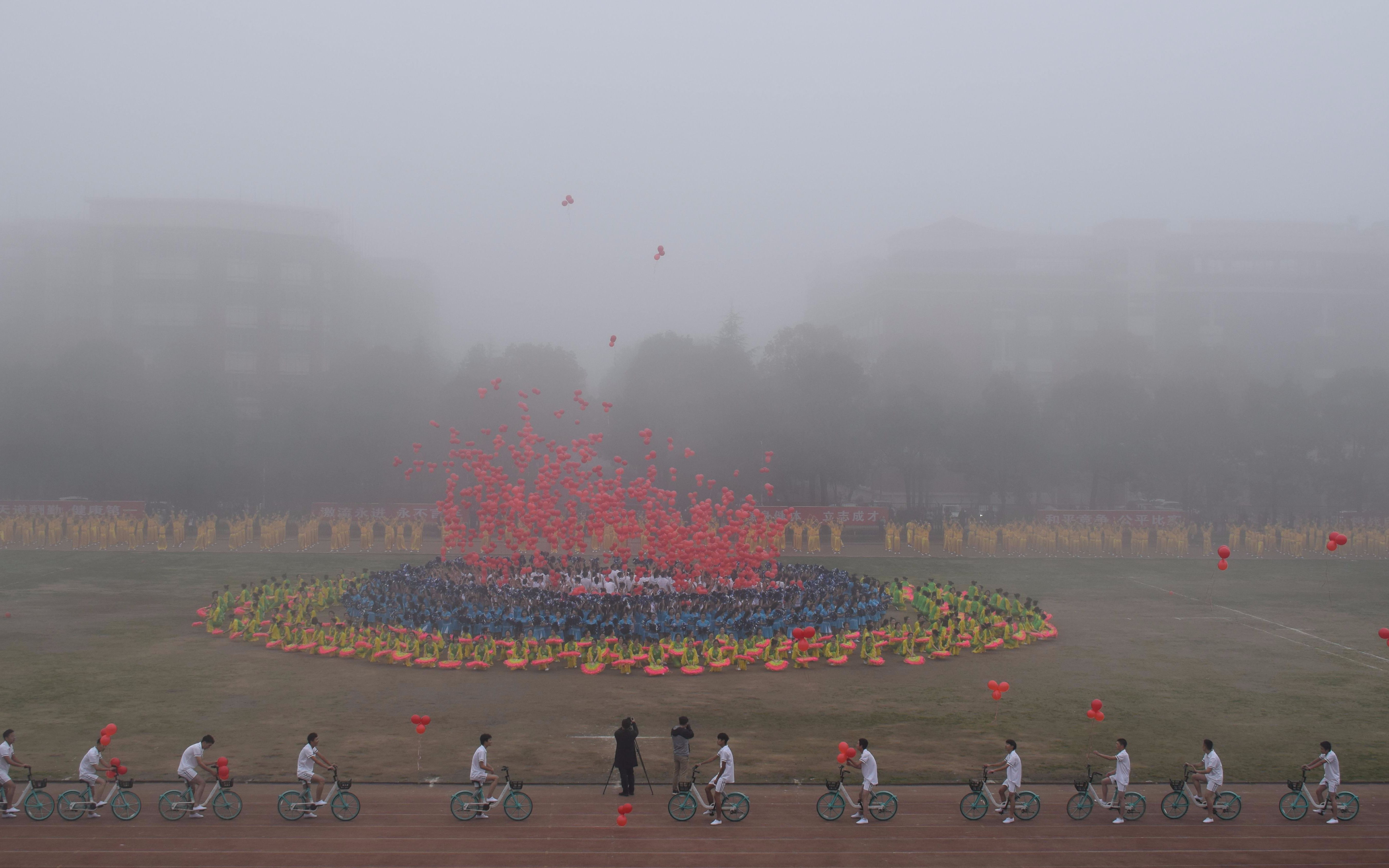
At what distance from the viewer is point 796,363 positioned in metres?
53.8

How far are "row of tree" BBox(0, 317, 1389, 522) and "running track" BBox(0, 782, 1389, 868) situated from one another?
40846mm

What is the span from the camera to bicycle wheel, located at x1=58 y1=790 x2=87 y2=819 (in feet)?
35.3

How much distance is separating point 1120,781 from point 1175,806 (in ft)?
3.00

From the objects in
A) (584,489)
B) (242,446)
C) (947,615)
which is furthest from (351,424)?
(947,615)

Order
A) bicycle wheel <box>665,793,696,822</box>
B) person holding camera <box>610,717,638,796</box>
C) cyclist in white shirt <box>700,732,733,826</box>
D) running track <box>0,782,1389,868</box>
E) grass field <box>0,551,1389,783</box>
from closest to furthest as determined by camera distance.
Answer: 1. running track <box>0,782,1389,868</box>
2. cyclist in white shirt <box>700,732,733,826</box>
3. bicycle wheel <box>665,793,696,822</box>
4. person holding camera <box>610,717,638,796</box>
5. grass field <box>0,551,1389,783</box>

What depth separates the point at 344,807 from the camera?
35.9ft

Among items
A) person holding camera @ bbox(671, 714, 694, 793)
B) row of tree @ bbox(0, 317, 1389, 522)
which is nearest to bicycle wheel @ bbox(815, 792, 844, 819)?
person holding camera @ bbox(671, 714, 694, 793)

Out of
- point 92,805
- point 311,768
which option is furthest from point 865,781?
point 92,805

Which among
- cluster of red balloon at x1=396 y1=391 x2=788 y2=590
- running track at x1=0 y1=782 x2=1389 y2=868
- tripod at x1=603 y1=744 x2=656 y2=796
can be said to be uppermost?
cluster of red balloon at x1=396 y1=391 x2=788 y2=590

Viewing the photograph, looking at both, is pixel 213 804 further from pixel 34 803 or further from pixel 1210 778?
pixel 1210 778

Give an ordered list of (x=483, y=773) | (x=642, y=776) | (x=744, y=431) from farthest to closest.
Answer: (x=744, y=431)
(x=642, y=776)
(x=483, y=773)

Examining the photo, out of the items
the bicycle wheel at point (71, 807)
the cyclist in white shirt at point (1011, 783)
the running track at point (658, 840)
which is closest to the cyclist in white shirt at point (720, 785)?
the running track at point (658, 840)

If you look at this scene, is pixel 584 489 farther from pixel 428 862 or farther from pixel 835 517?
pixel 835 517

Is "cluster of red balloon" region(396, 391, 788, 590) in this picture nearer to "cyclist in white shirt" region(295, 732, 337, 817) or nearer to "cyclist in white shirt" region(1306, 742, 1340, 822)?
"cyclist in white shirt" region(295, 732, 337, 817)
